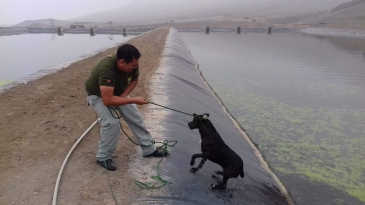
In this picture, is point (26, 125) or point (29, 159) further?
point (26, 125)

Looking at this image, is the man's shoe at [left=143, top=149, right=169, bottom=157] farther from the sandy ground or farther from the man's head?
the man's head

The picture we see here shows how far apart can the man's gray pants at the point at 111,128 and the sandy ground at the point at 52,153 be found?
262 millimetres

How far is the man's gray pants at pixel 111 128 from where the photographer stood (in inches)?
170

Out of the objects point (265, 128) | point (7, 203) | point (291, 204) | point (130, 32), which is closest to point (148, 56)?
point (265, 128)

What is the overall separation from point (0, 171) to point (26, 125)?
1.86m

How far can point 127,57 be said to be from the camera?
155 inches

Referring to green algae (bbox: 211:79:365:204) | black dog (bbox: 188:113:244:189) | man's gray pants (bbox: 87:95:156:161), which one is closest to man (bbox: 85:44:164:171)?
Result: man's gray pants (bbox: 87:95:156:161)

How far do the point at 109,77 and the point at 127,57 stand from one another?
303 mm

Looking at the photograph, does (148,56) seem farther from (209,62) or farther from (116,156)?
(116,156)

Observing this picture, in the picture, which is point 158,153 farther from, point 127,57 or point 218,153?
point 127,57

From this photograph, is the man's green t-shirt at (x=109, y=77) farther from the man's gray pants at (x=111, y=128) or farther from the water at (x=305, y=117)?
the water at (x=305, y=117)

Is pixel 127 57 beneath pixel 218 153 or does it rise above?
above

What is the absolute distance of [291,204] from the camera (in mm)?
5730

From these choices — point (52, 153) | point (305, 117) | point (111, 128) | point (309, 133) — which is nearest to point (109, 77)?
point (111, 128)
